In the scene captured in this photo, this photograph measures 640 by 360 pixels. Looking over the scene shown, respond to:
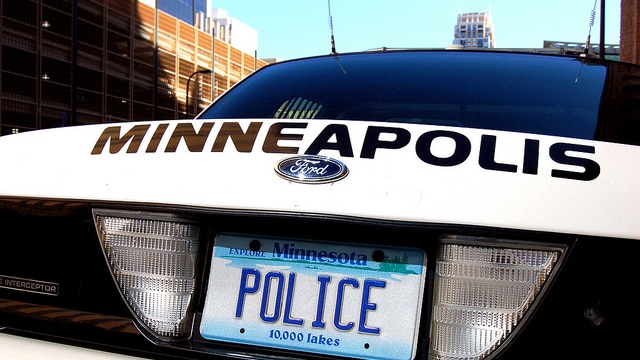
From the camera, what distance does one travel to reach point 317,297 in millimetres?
1387

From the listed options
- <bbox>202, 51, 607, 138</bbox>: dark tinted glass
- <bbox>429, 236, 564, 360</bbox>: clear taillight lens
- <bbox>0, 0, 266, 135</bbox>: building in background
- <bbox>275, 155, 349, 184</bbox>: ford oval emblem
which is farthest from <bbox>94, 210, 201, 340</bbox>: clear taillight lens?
<bbox>0, 0, 266, 135</bbox>: building in background

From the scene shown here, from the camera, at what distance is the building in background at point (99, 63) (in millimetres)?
51562

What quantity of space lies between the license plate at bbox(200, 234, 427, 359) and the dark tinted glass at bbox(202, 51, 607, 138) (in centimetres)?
73

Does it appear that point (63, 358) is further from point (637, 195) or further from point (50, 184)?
point (637, 195)

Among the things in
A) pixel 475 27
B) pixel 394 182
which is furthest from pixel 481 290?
pixel 475 27

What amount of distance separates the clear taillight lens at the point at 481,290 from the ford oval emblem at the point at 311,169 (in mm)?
258

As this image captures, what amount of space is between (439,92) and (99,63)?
209ft

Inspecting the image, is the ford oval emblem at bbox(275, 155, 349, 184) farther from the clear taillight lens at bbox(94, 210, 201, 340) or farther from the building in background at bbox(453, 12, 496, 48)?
the building in background at bbox(453, 12, 496, 48)

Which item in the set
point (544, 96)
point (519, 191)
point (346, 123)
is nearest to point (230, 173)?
point (346, 123)

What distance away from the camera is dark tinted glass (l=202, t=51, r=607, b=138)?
2.02m

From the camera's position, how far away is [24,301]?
5.28 ft

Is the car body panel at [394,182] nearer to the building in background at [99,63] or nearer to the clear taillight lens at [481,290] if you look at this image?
the clear taillight lens at [481,290]

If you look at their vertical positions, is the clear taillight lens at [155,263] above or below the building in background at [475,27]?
below

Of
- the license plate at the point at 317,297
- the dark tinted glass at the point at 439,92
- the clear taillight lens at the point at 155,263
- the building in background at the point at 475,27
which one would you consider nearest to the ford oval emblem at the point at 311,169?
the license plate at the point at 317,297
